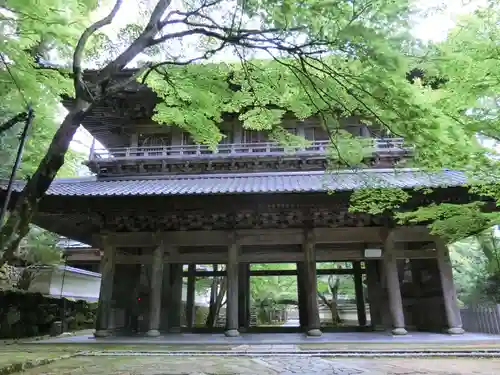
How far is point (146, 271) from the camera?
44.7 ft

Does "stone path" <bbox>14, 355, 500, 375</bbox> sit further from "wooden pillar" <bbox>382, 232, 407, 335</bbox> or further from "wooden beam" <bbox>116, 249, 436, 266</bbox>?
"wooden beam" <bbox>116, 249, 436, 266</bbox>

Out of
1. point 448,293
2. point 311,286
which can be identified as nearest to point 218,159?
point 311,286

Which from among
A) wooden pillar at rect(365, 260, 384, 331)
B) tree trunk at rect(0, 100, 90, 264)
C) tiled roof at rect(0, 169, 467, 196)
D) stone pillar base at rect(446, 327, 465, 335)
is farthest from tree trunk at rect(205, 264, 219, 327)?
tree trunk at rect(0, 100, 90, 264)

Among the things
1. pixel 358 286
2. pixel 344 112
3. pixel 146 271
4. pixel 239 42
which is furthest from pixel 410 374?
pixel 146 271

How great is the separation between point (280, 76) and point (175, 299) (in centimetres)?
1066

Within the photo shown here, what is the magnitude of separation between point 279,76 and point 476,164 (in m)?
3.39

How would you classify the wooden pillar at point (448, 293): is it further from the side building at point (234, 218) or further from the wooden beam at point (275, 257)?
the wooden beam at point (275, 257)

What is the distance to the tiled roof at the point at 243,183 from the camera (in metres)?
9.40

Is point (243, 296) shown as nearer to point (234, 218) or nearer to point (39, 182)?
point (234, 218)

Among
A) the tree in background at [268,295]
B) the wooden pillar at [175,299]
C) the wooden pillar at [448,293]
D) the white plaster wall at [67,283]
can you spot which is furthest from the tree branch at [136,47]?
the tree in background at [268,295]

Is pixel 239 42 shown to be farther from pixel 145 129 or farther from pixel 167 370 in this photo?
pixel 145 129

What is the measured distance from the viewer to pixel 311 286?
33.9ft

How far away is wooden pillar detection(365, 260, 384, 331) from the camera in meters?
12.3

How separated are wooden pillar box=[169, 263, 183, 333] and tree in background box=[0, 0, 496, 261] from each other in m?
8.68
